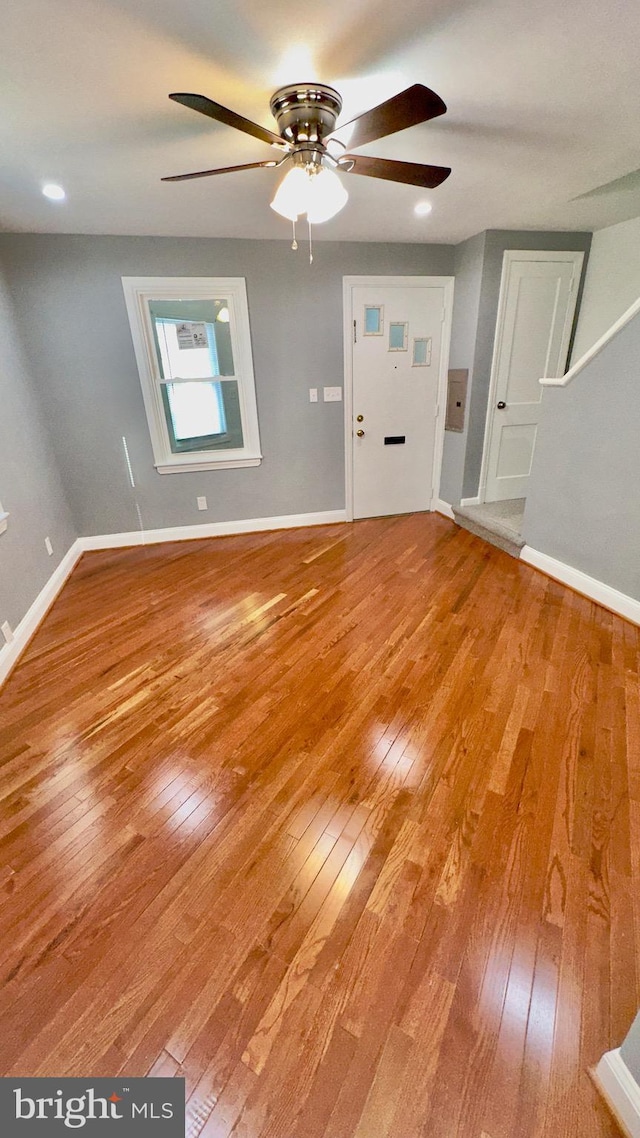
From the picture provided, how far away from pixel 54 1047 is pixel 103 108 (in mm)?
3050

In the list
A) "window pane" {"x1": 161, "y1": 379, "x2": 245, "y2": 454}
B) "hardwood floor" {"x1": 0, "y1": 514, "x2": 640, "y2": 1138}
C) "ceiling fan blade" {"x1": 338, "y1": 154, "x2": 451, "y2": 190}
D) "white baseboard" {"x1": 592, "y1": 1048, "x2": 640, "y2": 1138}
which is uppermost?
"ceiling fan blade" {"x1": 338, "y1": 154, "x2": 451, "y2": 190}

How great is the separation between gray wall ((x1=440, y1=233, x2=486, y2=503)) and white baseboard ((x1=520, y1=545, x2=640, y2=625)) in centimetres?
112

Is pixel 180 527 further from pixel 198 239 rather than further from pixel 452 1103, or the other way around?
pixel 452 1103

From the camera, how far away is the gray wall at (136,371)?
3219mm

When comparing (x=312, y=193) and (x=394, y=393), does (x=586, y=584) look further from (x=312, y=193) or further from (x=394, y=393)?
(x=312, y=193)

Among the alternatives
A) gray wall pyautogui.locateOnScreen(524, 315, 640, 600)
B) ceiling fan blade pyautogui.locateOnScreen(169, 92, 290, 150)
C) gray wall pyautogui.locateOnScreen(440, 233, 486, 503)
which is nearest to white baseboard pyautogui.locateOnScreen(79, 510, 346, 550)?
gray wall pyautogui.locateOnScreen(440, 233, 486, 503)

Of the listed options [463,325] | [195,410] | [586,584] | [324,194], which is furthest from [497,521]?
[195,410]

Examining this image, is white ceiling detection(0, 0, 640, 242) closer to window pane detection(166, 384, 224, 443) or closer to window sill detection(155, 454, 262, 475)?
window pane detection(166, 384, 224, 443)

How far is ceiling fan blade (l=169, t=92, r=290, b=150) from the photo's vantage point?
1.24 m

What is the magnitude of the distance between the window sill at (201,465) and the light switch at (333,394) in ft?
2.74

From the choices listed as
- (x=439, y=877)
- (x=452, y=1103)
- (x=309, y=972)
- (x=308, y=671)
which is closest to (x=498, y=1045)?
(x=452, y=1103)

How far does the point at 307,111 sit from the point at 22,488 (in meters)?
2.64

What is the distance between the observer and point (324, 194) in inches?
66.5

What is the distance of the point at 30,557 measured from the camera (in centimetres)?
287
